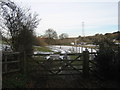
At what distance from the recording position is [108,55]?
8.24 metres

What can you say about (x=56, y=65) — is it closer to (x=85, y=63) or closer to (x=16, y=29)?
(x=85, y=63)

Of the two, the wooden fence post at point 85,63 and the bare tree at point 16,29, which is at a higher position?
the bare tree at point 16,29

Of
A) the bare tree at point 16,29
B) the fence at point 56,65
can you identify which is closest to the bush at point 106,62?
the fence at point 56,65

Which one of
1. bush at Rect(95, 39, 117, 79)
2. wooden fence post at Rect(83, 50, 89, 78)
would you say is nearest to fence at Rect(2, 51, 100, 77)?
wooden fence post at Rect(83, 50, 89, 78)

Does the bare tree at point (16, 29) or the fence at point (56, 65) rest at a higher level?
the bare tree at point (16, 29)

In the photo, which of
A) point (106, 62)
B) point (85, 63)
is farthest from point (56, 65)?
point (106, 62)

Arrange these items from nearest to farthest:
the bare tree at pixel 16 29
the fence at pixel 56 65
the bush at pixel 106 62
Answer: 1. the bush at pixel 106 62
2. the fence at pixel 56 65
3. the bare tree at pixel 16 29

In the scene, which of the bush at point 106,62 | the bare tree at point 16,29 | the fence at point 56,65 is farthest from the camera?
the bare tree at point 16,29

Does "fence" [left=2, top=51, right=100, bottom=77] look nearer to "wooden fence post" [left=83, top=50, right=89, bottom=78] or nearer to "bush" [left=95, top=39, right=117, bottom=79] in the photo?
"wooden fence post" [left=83, top=50, right=89, bottom=78]

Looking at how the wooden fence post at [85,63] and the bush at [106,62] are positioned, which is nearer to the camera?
the bush at [106,62]

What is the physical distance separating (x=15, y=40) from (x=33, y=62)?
4.01m

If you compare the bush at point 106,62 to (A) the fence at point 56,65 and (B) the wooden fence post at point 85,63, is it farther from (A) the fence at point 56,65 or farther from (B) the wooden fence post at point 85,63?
(B) the wooden fence post at point 85,63

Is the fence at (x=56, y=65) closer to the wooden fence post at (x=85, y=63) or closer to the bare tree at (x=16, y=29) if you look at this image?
the wooden fence post at (x=85, y=63)

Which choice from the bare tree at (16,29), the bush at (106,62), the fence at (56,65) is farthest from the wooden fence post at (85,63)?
the bare tree at (16,29)
